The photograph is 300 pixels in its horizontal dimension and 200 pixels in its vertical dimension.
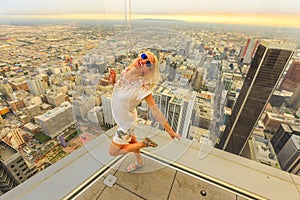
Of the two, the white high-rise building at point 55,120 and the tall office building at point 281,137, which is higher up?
the white high-rise building at point 55,120

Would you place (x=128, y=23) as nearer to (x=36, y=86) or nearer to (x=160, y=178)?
(x=160, y=178)

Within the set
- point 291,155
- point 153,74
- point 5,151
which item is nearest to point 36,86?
point 5,151

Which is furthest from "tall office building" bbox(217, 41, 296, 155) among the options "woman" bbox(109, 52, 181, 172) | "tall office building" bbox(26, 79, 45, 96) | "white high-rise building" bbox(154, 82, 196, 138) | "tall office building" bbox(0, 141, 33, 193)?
"tall office building" bbox(26, 79, 45, 96)

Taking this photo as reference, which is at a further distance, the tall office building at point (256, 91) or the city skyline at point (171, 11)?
the tall office building at point (256, 91)

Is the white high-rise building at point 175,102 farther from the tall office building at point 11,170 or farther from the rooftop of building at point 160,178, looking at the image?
the tall office building at point 11,170

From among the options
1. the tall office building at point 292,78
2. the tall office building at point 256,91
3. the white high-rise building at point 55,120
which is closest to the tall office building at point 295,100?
the tall office building at point 292,78

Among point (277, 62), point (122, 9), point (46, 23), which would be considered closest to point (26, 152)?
point (46, 23)

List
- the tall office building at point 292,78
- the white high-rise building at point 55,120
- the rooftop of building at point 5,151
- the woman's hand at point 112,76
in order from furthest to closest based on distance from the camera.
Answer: the tall office building at point 292,78
the white high-rise building at point 55,120
the rooftop of building at point 5,151
the woman's hand at point 112,76
